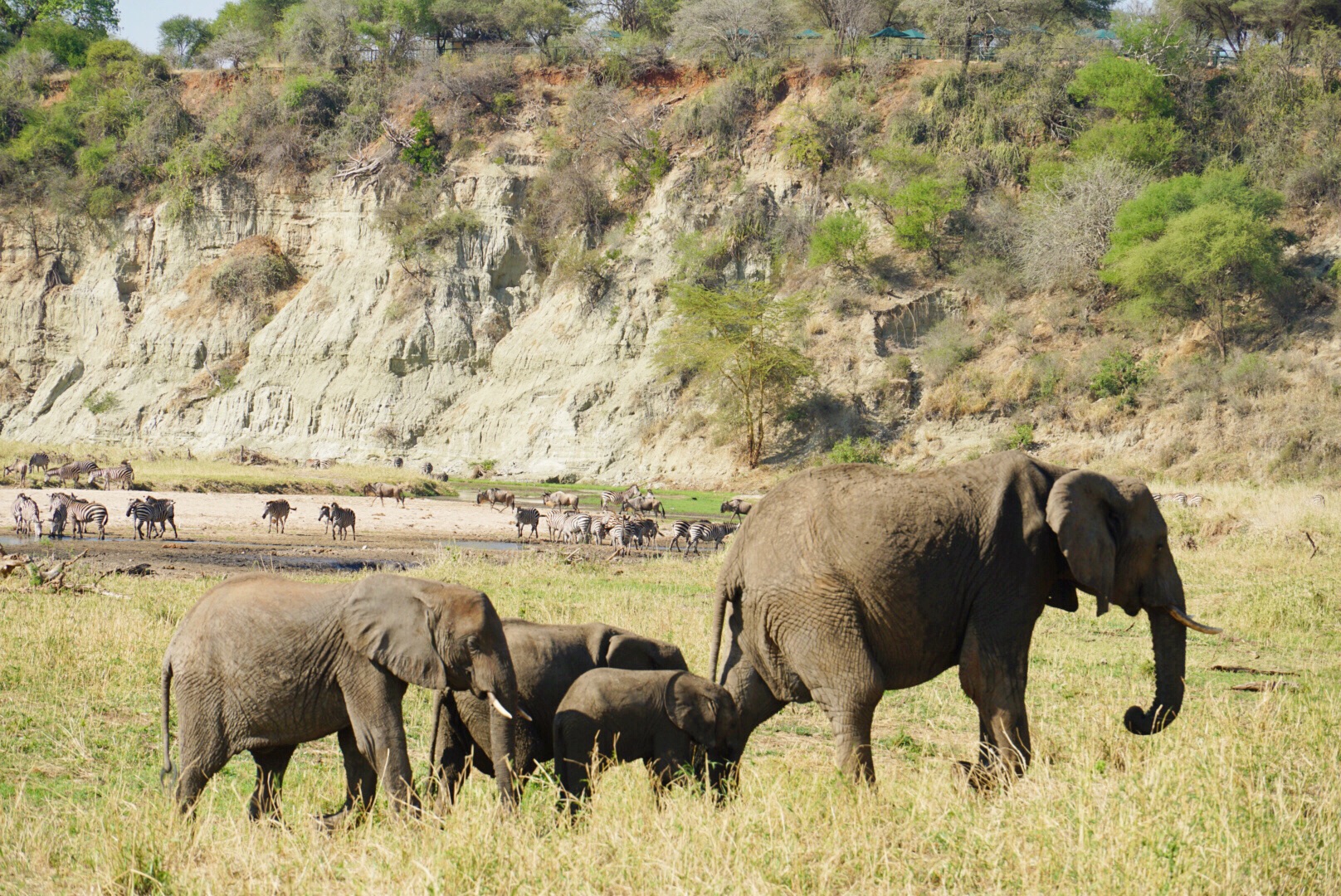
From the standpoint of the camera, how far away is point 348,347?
2071 inches

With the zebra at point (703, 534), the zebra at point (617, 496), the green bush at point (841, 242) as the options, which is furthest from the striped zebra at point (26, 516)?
the green bush at point (841, 242)

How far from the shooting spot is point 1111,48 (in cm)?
5297

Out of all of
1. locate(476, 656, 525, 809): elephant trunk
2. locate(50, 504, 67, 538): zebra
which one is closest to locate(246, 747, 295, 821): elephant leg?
locate(476, 656, 525, 809): elephant trunk

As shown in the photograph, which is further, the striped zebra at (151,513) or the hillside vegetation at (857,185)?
the hillside vegetation at (857,185)

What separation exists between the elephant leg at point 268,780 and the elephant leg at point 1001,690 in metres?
3.98

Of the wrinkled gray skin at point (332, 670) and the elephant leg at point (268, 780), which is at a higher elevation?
the wrinkled gray skin at point (332, 670)

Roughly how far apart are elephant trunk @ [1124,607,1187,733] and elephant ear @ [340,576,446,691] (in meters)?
4.06

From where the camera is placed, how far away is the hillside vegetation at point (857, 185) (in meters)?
40.6

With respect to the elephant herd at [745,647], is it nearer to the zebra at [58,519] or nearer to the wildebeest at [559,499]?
the zebra at [58,519]

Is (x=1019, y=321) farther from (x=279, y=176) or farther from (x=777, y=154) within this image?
(x=279, y=176)

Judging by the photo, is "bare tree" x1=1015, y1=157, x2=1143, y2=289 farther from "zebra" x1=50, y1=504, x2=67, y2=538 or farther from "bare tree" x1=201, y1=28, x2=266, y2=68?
"bare tree" x1=201, y1=28, x2=266, y2=68

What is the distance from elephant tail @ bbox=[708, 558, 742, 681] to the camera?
7438 mm

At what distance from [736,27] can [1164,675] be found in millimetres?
55646

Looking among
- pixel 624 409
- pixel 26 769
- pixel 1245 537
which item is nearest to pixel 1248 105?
pixel 624 409
